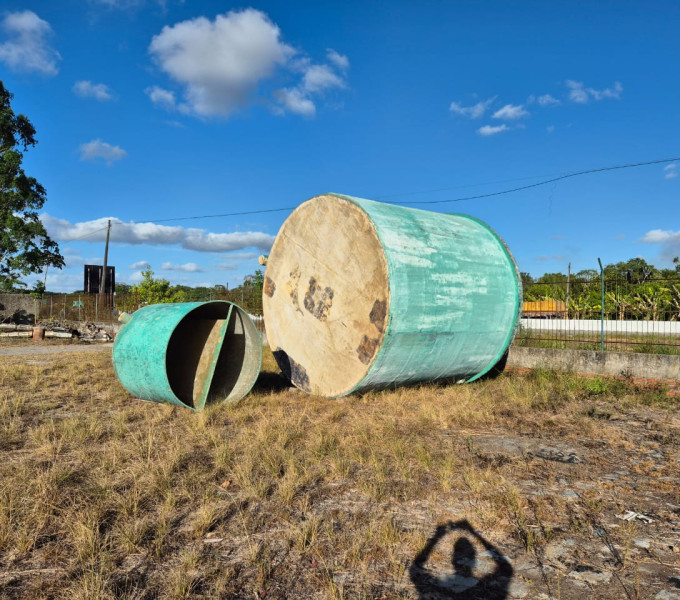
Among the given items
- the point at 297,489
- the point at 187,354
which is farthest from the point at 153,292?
the point at 297,489

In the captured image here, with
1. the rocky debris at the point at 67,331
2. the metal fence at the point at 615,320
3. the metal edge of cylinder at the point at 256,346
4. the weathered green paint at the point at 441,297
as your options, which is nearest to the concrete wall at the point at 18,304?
the rocky debris at the point at 67,331

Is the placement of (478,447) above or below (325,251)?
below

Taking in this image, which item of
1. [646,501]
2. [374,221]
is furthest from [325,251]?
[646,501]

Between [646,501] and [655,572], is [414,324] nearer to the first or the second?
[646,501]

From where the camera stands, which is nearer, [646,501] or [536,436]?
[646,501]

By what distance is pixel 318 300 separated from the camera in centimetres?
770

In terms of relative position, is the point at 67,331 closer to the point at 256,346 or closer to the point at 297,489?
the point at 256,346

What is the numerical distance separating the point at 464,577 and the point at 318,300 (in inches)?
208

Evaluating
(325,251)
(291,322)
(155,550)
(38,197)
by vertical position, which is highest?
(38,197)

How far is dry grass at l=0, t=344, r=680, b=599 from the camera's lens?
2764 mm

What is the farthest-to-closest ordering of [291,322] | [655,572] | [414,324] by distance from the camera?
[291,322], [414,324], [655,572]

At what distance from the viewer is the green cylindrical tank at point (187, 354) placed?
21.7 feet

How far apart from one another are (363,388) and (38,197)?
2196cm

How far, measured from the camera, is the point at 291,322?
27.1 feet
